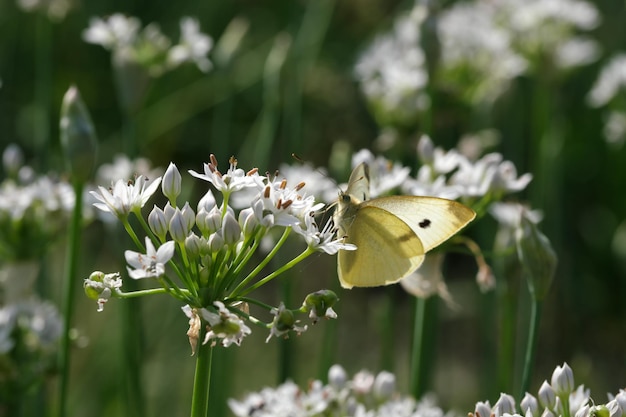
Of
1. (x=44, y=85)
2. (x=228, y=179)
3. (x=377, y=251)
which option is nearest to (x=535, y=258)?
(x=377, y=251)

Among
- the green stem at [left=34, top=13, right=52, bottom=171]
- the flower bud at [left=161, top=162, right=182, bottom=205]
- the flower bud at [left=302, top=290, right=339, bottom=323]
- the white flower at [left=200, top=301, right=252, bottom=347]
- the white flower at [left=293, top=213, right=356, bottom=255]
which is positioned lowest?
the white flower at [left=200, top=301, right=252, bottom=347]

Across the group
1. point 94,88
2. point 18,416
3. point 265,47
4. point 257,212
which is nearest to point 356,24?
point 265,47

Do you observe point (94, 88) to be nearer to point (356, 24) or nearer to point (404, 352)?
point (356, 24)

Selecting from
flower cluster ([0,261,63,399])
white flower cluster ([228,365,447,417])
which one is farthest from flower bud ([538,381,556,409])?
flower cluster ([0,261,63,399])


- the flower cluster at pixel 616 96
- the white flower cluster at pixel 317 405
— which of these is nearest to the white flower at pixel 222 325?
the white flower cluster at pixel 317 405

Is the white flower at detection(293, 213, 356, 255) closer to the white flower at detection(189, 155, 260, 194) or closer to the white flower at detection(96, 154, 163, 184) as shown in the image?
the white flower at detection(189, 155, 260, 194)

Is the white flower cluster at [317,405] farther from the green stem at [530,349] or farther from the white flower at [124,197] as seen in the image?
the white flower at [124,197]

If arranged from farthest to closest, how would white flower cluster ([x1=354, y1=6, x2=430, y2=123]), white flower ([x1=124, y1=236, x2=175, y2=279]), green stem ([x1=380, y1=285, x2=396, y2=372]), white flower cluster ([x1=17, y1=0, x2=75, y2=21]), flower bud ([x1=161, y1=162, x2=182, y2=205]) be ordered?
1. white flower cluster ([x1=354, y1=6, x2=430, y2=123])
2. white flower cluster ([x1=17, y1=0, x2=75, y2=21])
3. green stem ([x1=380, y1=285, x2=396, y2=372])
4. flower bud ([x1=161, y1=162, x2=182, y2=205])
5. white flower ([x1=124, y1=236, x2=175, y2=279])
